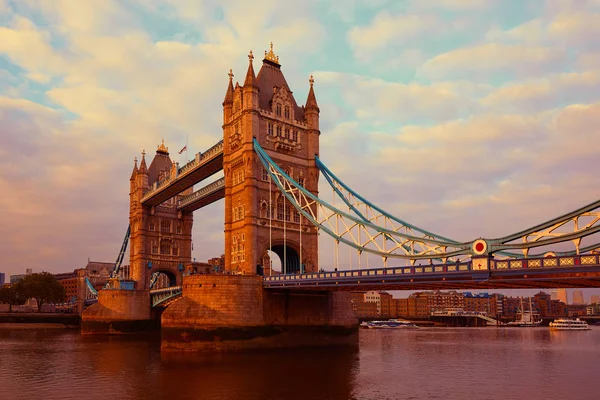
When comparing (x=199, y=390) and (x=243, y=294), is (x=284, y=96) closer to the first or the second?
(x=243, y=294)

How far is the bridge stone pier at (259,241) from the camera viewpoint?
151ft

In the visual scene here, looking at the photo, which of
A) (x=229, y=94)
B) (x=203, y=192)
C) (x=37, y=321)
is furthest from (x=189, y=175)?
(x=37, y=321)

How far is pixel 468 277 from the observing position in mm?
33875

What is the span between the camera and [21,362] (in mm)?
42438

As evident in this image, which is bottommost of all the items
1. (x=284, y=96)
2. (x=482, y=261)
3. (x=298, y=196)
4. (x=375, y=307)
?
(x=375, y=307)

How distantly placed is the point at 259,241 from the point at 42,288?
7785 cm

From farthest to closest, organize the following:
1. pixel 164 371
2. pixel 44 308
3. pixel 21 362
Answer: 1. pixel 44 308
2. pixel 21 362
3. pixel 164 371

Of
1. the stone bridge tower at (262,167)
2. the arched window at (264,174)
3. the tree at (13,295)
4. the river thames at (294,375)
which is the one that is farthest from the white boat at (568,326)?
the tree at (13,295)

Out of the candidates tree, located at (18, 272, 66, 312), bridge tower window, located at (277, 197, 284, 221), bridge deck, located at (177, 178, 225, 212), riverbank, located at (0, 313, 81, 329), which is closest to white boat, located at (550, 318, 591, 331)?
bridge deck, located at (177, 178, 225, 212)

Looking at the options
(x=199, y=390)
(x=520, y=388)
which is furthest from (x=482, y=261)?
(x=199, y=390)

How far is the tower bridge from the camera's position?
3262 centimetres

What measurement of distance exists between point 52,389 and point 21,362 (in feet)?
48.6

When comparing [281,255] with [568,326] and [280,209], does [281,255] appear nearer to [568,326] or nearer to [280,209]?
[280,209]

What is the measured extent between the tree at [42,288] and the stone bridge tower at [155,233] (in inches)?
1484
